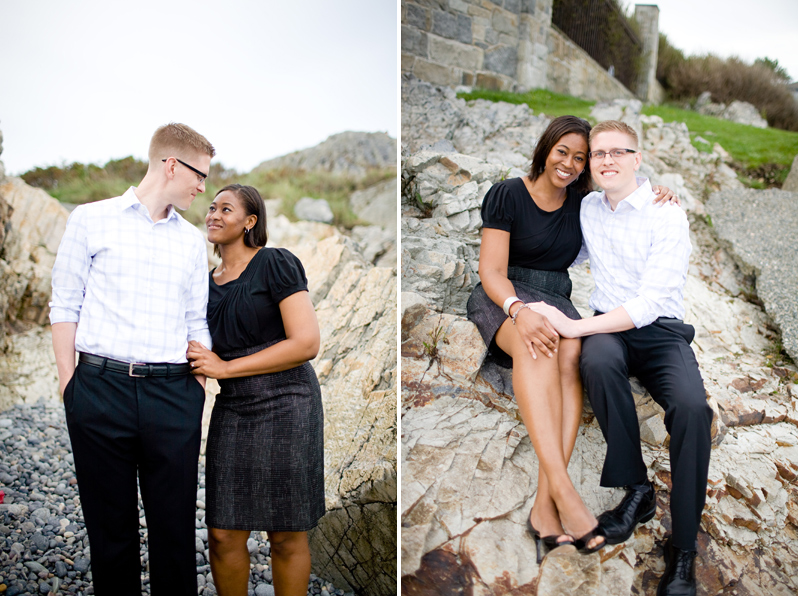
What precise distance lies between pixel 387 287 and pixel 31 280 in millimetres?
2101

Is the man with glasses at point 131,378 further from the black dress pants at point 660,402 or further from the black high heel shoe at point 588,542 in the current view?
the black dress pants at point 660,402

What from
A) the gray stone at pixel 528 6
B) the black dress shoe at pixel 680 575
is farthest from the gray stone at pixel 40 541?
the gray stone at pixel 528 6

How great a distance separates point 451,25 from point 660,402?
3445mm

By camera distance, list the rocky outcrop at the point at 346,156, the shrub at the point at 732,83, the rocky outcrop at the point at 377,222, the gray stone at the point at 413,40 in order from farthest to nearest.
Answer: the rocky outcrop at the point at 346,156
the rocky outcrop at the point at 377,222
the gray stone at the point at 413,40
the shrub at the point at 732,83

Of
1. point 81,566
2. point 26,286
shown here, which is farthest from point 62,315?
point 26,286

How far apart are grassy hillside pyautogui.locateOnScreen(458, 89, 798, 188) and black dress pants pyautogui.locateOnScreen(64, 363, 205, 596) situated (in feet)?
11.9

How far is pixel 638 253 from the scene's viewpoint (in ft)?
7.30

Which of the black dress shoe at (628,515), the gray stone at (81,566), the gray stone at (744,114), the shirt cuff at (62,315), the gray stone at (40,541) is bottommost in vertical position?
the gray stone at (81,566)

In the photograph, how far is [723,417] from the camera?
99.0 inches

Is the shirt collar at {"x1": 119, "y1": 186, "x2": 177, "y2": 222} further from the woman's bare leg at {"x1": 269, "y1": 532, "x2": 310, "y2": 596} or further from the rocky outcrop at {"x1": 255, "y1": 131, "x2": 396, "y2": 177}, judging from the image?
the rocky outcrop at {"x1": 255, "y1": 131, "x2": 396, "y2": 177}

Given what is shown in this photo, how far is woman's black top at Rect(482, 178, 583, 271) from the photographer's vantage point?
2.41 metres

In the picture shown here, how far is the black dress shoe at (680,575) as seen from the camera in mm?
1899

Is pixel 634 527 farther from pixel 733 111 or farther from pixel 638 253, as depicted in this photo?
pixel 733 111

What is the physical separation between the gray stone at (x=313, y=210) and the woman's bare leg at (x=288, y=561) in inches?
137
